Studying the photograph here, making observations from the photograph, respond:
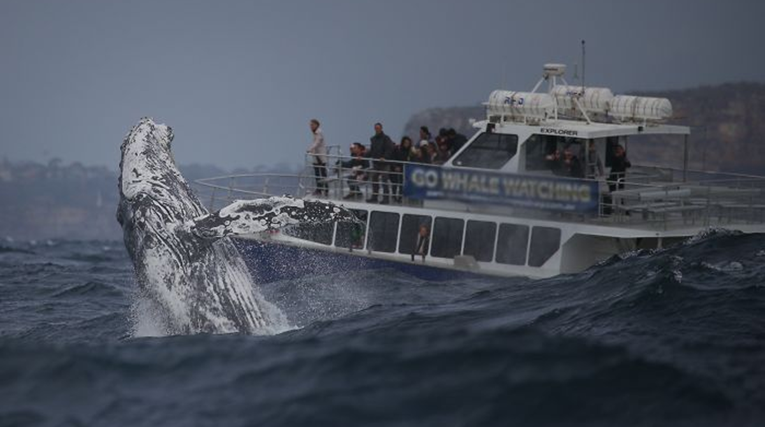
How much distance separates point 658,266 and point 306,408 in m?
9.20

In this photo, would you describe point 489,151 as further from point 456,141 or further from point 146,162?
point 146,162

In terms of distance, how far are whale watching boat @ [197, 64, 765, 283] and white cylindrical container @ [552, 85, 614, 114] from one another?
0.03 meters

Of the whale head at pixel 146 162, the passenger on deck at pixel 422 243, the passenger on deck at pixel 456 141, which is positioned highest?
the passenger on deck at pixel 456 141

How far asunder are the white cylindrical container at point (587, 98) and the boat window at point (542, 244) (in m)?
3.32

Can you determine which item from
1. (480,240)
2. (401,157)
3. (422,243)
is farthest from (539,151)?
(422,243)

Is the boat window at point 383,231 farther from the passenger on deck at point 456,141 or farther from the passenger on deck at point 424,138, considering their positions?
the passenger on deck at point 456,141

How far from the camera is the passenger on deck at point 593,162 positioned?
965 inches

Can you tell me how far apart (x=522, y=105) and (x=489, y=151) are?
3.60ft

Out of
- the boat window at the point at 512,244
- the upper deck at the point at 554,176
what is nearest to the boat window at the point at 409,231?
the upper deck at the point at 554,176

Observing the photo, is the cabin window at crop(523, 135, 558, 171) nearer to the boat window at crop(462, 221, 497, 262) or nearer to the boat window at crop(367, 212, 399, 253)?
the boat window at crop(462, 221, 497, 262)

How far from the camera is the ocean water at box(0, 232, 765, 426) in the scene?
9.27 metres

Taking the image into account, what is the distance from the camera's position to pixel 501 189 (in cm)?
2408

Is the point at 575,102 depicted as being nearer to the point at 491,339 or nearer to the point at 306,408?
the point at 491,339

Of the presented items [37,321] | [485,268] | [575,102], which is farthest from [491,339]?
[575,102]
